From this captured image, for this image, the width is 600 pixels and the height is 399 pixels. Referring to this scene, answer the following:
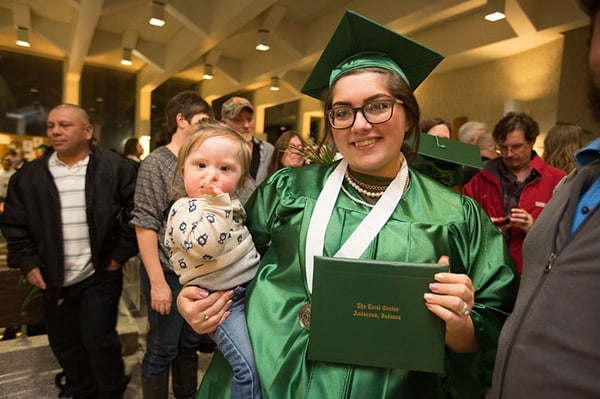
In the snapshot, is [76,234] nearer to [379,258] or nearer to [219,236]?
[219,236]

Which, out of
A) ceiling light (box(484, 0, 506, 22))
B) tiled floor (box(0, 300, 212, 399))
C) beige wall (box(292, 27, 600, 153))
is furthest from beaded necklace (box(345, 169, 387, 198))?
ceiling light (box(484, 0, 506, 22))

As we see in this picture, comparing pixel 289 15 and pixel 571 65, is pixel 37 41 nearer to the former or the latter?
pixel 289 15

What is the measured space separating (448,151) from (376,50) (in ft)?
3.03

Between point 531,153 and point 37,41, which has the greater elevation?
point 37,41

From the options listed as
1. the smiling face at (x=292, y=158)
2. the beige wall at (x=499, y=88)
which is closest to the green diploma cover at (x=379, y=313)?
the smiling face at (x=292, y=158)

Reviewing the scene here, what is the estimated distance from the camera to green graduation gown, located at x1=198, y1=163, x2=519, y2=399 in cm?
100

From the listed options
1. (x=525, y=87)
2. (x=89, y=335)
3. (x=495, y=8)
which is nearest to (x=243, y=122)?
(x=89, y=335)

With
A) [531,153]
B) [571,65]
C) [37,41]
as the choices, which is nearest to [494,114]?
[571,65]

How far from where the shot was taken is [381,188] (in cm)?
117

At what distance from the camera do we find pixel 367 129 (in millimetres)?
1061

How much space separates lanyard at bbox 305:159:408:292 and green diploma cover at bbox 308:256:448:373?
154 mm

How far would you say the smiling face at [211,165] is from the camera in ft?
3.84

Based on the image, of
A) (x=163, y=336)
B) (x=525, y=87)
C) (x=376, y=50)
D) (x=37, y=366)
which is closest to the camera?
(x=376, y=50)

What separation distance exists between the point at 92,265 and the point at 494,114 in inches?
271
